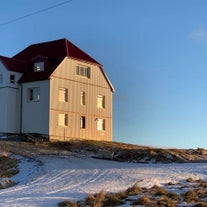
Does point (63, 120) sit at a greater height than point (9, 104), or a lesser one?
lesser

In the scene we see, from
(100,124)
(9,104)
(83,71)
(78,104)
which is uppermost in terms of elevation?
(83,71)

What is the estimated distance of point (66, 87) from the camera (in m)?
48.6

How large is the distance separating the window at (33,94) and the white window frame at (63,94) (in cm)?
203

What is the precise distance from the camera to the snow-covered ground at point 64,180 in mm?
16125

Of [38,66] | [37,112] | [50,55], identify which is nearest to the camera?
[37,112]

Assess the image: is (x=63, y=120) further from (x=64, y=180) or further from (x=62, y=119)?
(x=64, y=180)

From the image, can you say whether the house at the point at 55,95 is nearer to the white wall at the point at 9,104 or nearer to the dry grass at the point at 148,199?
the white wall at the point at 9,104

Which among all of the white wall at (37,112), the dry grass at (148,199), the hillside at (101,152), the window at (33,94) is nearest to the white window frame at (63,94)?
the white wall at (37,112)

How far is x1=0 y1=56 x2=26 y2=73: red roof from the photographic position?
48.9m

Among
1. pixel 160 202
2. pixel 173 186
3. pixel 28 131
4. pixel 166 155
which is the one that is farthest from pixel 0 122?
pixel 160 202

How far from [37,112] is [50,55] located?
6071 millimetres

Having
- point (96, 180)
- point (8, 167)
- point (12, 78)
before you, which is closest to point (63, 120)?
point (12, 78)

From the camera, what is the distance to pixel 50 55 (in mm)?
50031

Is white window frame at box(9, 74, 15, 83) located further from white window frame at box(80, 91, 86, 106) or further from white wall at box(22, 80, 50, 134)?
white window frame at box(80, 91, 86, 106)
